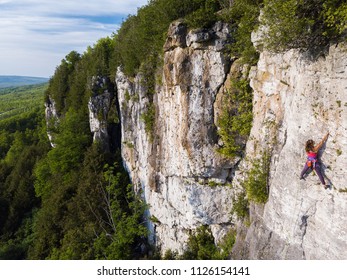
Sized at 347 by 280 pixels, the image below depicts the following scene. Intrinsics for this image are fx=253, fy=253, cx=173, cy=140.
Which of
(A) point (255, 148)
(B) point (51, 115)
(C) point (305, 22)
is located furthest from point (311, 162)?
(B) point (51, 115)

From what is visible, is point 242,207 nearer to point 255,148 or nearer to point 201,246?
point 255,148

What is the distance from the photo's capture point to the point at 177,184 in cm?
1452

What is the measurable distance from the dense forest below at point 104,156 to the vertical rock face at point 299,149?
883 mm

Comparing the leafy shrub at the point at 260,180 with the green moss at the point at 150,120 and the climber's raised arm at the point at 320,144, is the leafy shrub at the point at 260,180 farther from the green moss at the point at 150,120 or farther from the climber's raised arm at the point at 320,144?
the green moss at the point at 150,120

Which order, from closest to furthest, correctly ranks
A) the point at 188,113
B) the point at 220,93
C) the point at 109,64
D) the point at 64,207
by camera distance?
the point at 220,93, the point at 188,113, the point at 64,207, the point at 109,64

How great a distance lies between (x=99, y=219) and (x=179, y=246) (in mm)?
7175

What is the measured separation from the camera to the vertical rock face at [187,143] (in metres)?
11.4

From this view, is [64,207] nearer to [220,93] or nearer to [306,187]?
[220,93]

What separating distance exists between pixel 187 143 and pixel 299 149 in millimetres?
5489

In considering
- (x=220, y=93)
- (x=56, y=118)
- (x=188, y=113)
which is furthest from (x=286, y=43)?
(x=56, y=118)

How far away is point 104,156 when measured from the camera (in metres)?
24.5

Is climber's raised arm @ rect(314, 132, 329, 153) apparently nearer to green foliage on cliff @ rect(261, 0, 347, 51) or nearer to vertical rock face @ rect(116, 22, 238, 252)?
green foliage on cliff @ rect(261, 0, 347, 51)

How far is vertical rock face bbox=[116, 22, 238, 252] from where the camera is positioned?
37.3 ft

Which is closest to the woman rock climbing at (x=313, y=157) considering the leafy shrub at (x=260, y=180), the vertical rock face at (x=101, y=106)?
the leafy shrub at (x=260, y=180)
